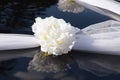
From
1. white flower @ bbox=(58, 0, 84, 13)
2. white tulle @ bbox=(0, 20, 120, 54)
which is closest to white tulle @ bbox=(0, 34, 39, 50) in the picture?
white tulle @ bbox=(0, 20, 120, 54)

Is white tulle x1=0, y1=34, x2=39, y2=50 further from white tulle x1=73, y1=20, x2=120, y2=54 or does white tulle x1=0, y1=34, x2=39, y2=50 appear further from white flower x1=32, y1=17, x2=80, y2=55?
white tulle x1=73, y1=20, x2=120, y2=54

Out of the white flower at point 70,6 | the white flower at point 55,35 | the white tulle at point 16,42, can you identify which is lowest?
the white tulle at point 16,42

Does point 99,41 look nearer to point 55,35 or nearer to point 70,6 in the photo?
point 55,35

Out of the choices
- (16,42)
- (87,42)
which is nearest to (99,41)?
(87,42)

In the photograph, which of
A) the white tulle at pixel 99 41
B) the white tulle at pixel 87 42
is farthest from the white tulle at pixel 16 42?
the white tulle at pixel 99 41

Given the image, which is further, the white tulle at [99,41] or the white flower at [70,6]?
the white flower at [70,6]

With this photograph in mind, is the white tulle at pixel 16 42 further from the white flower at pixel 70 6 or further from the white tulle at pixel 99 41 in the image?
the white flower at pixel 70 6
